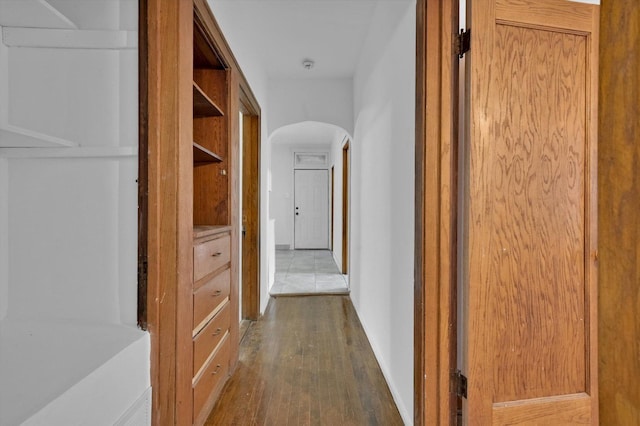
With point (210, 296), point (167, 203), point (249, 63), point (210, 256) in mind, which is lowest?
point (210, 296)

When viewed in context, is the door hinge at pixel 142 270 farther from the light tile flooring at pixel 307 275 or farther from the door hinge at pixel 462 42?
the light tile flooring at pixel 307 275

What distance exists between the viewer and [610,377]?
0.41m

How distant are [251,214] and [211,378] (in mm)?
1649

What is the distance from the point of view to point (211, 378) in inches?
Result: 71.4

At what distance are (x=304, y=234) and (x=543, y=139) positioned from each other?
23.9ft

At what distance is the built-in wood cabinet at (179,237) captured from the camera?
1.16 metres

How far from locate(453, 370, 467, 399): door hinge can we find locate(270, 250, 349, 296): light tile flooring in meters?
2.90

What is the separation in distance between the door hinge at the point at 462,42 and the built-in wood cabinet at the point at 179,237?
1071 millimetres

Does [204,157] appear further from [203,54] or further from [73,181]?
[73,181]

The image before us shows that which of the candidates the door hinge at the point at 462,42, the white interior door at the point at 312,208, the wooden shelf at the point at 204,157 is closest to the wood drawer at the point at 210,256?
the wooden shelf at the point at 204,157

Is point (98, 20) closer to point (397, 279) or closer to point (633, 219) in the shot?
point (633, 219)

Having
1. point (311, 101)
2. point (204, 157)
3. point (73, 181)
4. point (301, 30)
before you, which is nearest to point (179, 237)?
point (73, 181)

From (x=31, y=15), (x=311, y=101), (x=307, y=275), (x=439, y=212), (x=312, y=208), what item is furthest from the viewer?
(x=312, y=208)

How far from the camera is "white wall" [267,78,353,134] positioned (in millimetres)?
3891
